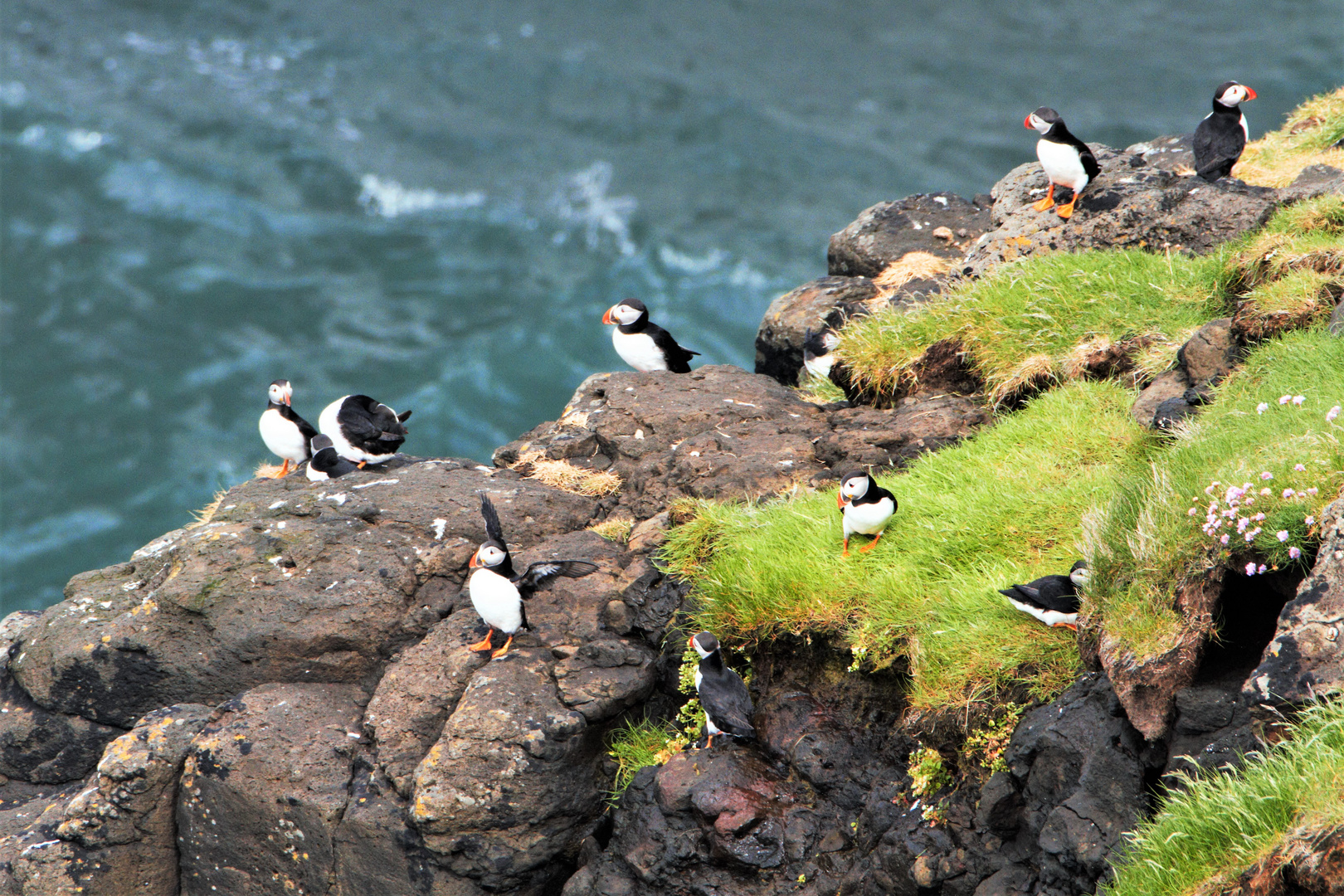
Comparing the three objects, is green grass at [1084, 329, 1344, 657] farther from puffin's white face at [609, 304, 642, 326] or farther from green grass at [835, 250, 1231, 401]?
Answer: puffin's white face at [609, 304, 642, 326]

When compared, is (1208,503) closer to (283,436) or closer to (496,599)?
(496,599)

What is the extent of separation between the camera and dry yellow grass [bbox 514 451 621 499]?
835 centimetres

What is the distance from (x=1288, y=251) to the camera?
23.9 ft

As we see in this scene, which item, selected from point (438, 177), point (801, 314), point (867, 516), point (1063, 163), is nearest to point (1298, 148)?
point (1063, 163)

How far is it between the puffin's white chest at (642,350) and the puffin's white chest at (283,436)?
10.7 feet

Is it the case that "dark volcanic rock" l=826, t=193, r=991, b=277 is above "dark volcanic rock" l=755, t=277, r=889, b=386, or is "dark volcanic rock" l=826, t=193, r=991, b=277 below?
above

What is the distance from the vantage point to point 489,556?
259 inches

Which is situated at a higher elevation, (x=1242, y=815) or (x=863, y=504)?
(x=1242, y=815)

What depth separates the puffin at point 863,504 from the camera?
6.29m

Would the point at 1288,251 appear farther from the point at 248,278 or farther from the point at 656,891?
the point at 248,278

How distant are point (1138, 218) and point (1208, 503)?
17.2ft

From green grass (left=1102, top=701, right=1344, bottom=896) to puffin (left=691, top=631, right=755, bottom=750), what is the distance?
2.14 m

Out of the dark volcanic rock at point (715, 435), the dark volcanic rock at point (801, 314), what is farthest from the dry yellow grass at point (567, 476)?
the dark volcanic rock at point (801, 314)

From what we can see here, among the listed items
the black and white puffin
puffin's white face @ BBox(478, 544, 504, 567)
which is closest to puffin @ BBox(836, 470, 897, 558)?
puffin's white face @ BBox(478, 544, 504, 567)
